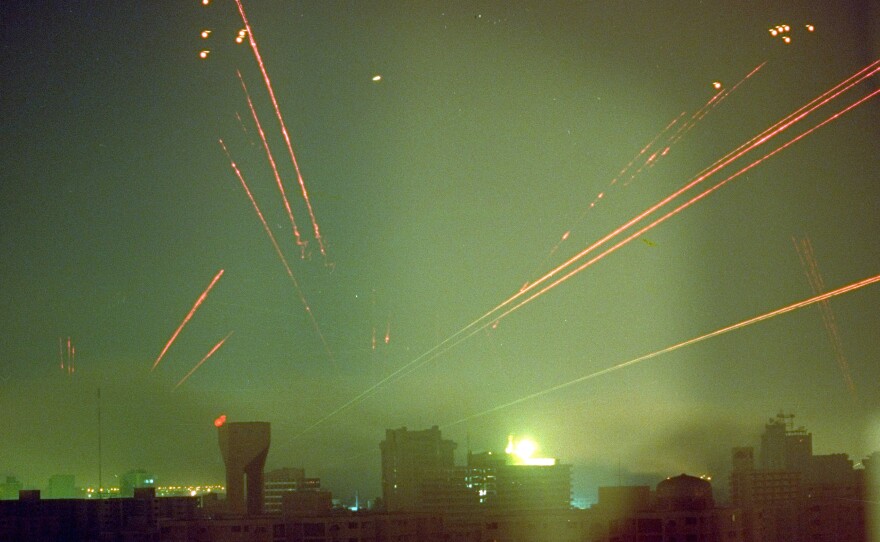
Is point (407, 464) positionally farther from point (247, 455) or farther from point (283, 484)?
point (247, 455)

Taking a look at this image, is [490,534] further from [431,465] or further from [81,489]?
[81,489]

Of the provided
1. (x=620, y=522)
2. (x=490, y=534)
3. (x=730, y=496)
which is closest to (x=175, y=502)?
(x=490, y=534)

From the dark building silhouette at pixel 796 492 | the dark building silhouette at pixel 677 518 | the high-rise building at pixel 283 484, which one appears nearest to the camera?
the dark building silhouette at pixel 677 518

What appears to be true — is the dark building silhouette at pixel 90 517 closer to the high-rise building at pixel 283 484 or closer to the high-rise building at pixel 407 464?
the high-rise building at pixel 283 484

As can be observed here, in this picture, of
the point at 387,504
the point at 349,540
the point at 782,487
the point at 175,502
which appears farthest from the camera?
the point at 387,504

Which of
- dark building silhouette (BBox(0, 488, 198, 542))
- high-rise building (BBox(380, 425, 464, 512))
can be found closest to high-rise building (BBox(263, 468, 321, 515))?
high-rise building (BBox(380, 425, 464, 512))

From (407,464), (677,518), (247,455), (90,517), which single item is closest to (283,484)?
(407,464)

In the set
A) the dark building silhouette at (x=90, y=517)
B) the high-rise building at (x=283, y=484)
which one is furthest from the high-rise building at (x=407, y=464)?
the dark building silhouette at (x=90, y=517)
